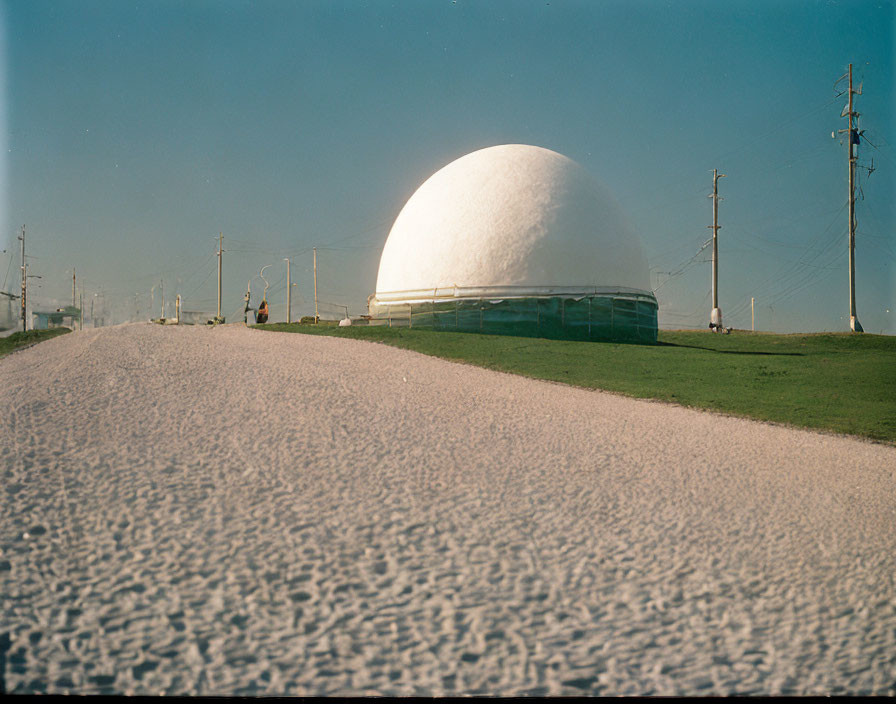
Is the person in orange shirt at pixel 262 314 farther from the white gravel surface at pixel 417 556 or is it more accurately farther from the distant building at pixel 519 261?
the white gravel surface at pixel 417 556

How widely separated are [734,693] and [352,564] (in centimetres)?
219

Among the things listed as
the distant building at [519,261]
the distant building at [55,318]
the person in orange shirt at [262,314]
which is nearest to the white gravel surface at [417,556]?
the distant building at [519,261]

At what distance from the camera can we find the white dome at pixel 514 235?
28.3 meters

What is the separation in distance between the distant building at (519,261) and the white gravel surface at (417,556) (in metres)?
19.8

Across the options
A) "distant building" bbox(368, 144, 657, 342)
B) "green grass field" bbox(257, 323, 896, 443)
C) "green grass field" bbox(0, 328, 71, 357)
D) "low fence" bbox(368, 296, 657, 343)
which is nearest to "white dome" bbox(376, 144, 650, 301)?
"distant building" bbox(368, 144, 657, 342)

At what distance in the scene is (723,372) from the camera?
55.0 feet

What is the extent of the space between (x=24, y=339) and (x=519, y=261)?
18.6 m

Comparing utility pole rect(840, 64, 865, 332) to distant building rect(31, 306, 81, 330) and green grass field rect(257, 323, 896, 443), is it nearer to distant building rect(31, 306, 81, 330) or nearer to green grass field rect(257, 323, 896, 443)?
green grass field rect(257, 323, 896, 443)

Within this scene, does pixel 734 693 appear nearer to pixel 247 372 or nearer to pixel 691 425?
pixel 691 425

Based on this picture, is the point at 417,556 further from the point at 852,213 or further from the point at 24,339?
the point at 852,213

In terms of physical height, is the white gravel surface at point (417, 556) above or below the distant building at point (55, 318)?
below

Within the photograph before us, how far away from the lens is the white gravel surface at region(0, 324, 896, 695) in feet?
10.0

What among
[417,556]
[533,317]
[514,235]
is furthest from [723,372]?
[417,556]

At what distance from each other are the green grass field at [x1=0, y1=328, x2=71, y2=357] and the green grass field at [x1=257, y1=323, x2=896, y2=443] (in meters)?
7.96
